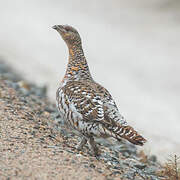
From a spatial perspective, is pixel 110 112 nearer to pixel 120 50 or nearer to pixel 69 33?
pixel 69 33

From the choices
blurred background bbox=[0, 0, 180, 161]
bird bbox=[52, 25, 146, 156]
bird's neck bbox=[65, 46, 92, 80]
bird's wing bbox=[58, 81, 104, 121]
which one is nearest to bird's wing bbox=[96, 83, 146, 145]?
bird bbox=[52, 25, 146, 156]

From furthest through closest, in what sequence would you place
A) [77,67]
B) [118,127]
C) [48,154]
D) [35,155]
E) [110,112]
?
1. [77,67]
2. [110,112]
3. [118,127]
4. [48,154]
5. [35,155]

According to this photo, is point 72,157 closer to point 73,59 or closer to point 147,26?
point 73,59

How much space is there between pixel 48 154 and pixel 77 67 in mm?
2099

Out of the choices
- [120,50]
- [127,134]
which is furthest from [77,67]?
Result: [120,50]

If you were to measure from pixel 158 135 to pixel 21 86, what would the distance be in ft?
14.1

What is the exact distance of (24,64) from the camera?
1775cm

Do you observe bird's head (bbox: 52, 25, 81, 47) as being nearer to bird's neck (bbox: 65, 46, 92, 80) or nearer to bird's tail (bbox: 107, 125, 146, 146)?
bird's neck (bbox: 65, 46, 92, 80)

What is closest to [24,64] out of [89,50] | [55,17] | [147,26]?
[89,50]

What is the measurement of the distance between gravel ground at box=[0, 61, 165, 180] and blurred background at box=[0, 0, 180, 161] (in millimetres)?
2553

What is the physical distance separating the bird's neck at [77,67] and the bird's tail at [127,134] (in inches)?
60.7

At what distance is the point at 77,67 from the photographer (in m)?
7.92

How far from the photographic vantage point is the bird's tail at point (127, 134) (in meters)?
6.32

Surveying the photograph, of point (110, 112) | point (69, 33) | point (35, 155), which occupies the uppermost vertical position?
point (69, 33)
